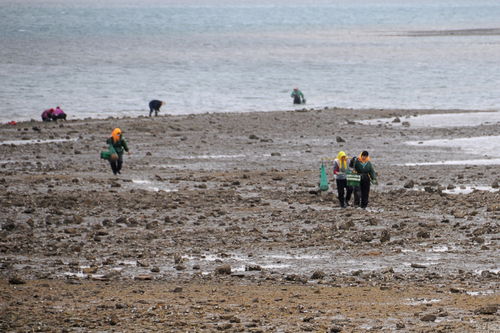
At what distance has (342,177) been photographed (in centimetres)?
2389

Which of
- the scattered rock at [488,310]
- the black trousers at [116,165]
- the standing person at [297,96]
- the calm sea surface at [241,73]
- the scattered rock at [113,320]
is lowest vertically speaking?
the scattered rock at [113,320]

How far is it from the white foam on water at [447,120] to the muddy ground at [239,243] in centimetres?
788

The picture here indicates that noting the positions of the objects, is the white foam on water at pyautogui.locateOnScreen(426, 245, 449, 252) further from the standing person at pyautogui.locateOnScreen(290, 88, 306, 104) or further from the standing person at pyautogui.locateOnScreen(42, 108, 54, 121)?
the standing person at pyautogui.locateOnScreen(290, 88, 306, 104)

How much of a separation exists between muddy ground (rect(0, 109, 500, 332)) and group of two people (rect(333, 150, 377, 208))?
0.42 m

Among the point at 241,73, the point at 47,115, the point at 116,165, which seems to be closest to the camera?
the point at 116,165

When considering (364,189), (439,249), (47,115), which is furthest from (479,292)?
(47,115)

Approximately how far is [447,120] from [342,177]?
22.3 metres

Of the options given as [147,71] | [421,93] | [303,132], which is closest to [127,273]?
[303,132]

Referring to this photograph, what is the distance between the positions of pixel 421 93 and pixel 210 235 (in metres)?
48.3

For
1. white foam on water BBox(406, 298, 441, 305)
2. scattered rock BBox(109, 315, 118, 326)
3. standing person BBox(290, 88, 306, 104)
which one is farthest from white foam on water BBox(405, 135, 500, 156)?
standing person BBox(290, 88, 306, 104)

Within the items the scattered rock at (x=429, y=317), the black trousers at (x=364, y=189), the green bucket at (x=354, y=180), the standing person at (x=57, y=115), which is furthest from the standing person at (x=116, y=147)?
the standing person at (x=57, y=115)

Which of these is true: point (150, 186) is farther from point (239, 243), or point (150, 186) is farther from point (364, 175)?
point (239, 243)

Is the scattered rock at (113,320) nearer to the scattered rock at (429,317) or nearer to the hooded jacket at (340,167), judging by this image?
the scattered rock at (429,317)

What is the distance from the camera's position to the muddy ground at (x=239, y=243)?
1466cm
